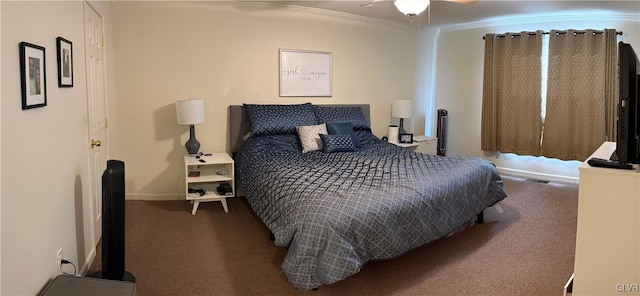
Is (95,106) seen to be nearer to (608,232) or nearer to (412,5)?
(412,5)

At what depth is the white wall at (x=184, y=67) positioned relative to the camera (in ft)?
14.4

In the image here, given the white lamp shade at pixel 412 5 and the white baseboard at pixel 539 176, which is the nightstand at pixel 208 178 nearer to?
the white lamp shade at pixel 412 5

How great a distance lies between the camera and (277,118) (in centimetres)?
452

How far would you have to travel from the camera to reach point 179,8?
4.41m

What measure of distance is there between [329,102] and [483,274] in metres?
2.94

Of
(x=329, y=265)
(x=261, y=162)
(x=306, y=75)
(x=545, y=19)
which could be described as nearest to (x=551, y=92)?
(x=545, y=19)

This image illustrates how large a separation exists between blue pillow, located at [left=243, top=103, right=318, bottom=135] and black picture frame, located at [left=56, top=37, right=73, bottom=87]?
207 centimetres

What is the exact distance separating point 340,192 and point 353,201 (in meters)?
0.15

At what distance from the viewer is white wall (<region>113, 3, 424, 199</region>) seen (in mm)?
4379

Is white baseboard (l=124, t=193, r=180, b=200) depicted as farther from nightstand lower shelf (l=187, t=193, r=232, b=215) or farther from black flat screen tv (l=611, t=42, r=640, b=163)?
black flat screen tv (l=611, t=42, r=640, b=163)

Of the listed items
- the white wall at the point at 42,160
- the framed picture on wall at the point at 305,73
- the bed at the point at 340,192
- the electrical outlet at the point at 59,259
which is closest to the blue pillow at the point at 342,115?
the bed at the point at 340,192

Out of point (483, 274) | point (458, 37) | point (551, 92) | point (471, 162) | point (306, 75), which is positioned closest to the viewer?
point (483, 274)

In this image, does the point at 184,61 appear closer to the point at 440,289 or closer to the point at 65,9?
the point at 65,9

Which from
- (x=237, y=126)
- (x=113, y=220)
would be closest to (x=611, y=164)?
(x=113, y=220)
